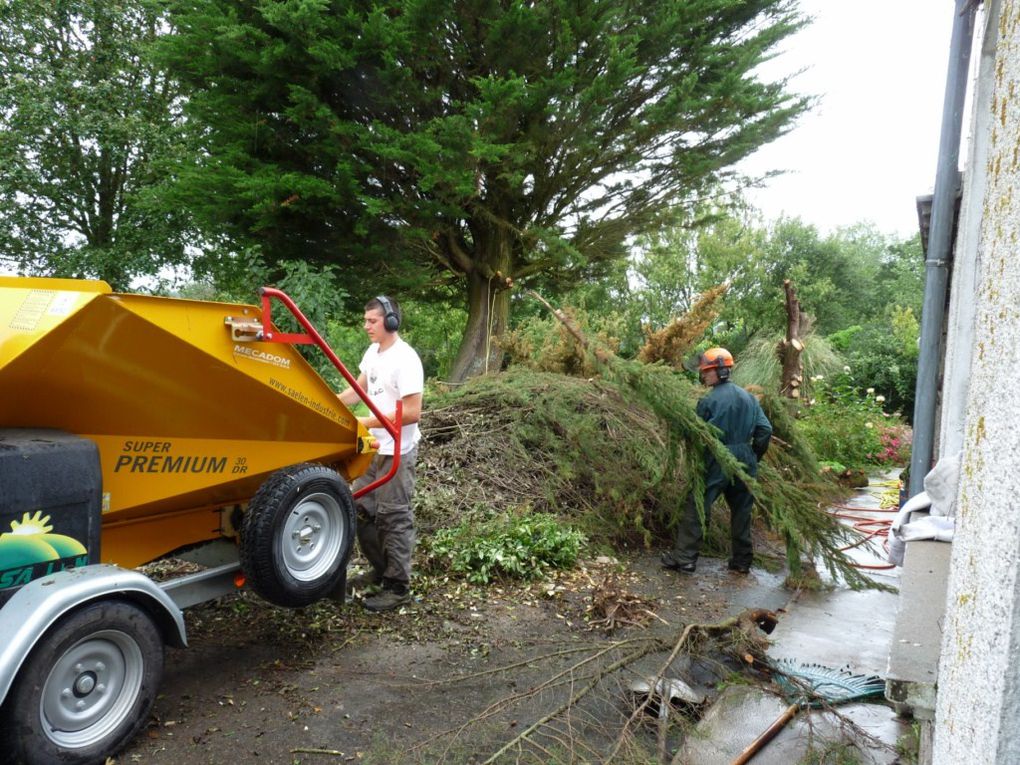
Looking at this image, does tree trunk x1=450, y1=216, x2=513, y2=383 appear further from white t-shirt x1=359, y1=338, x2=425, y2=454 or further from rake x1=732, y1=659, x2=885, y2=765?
rake x1=732, y1=659, x2=885, y2=765

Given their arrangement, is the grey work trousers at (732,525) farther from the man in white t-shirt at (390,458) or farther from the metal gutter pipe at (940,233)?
the man in white t-shirt at (390,458)

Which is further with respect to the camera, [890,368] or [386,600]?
[890,368]

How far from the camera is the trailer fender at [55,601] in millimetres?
2652

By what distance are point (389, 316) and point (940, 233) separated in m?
3.50

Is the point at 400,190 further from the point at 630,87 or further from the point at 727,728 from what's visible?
the point at 727,728

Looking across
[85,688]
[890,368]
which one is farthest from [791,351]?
[85,688]

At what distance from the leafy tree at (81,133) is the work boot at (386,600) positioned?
13221 millimetres

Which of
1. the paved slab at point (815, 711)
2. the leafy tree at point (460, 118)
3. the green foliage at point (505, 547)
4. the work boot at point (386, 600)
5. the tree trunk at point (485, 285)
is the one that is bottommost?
the paved slab at point (815, 711)

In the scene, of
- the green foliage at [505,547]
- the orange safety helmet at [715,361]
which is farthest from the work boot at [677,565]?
the orange safety helmet at [715,361]

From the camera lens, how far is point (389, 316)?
4.84 m

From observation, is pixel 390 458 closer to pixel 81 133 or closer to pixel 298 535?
pixel 298 535

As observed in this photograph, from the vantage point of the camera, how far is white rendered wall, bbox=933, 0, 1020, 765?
1.19 metres

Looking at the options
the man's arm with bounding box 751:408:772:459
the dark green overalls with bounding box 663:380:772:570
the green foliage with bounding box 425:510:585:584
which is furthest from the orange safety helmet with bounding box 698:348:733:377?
the green foliage with bounding box 425:510:585:584

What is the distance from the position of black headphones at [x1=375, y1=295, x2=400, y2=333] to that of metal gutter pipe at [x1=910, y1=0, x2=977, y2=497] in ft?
10.8
